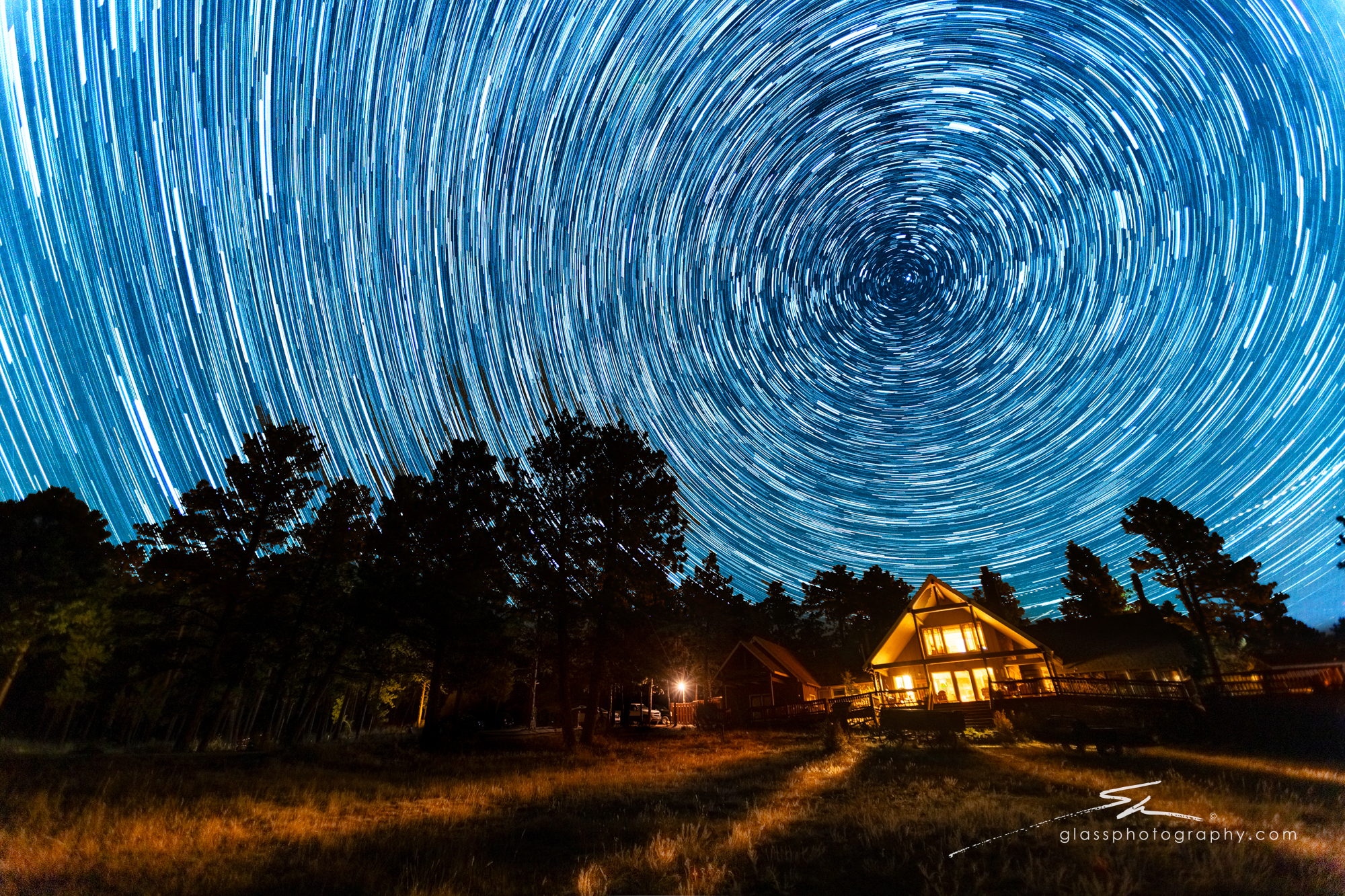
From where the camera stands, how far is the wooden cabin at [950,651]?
34.4 metres

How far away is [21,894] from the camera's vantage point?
16.5ft

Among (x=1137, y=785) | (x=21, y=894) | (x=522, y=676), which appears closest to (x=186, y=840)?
(x=21, y=894)

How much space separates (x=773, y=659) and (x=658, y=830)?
1616 inches

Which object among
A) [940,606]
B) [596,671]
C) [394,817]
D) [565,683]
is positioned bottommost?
[394,817]

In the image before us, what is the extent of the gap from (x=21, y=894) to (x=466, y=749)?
19.3 metres

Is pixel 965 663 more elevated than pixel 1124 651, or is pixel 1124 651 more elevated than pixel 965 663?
pixel 1124 651

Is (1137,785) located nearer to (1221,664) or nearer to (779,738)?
(779,738)

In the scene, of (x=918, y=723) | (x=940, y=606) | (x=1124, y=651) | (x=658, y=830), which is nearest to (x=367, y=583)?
(x=658, y=830)

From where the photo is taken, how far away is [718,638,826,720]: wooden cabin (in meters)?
44.4

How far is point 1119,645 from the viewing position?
135ft

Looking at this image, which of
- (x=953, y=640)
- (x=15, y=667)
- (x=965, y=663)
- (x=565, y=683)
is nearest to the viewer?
(x=565, y=683)

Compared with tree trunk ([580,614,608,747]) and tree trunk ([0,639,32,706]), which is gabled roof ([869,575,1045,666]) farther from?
tree trunk ([0,639,32,706])

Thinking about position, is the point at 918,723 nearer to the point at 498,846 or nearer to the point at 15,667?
the point at 498,846

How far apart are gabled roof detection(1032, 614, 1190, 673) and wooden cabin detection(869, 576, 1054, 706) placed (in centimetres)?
725
